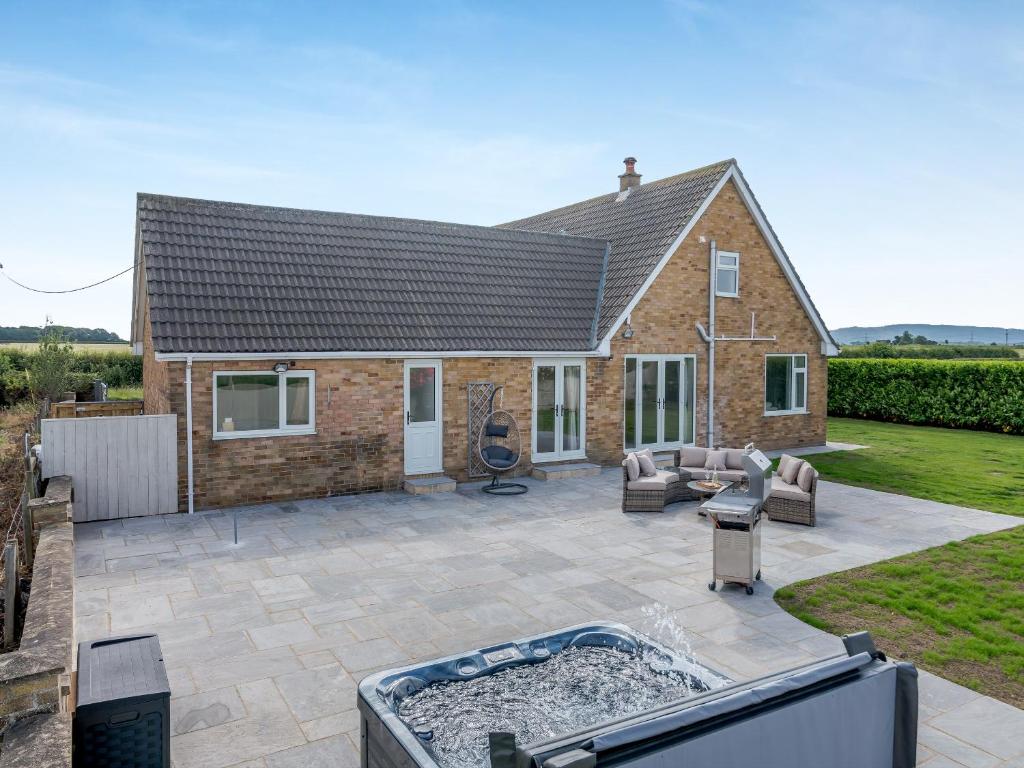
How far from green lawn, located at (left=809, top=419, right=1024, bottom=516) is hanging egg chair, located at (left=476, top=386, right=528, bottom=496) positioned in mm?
6679

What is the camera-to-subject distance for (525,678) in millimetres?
5324

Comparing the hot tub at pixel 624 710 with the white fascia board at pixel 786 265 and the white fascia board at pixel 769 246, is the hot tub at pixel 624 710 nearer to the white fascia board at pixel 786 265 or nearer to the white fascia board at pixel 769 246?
the white fascia board at pixel 769 246

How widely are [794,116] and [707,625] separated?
1180 centimetres

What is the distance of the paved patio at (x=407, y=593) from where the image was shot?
525cm

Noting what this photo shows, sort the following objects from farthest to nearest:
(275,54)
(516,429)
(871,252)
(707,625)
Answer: (871,252) → (516,429) → (275,54) → (707,625)

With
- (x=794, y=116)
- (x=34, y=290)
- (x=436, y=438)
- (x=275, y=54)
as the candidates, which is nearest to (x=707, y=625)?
(x=436, y=438)

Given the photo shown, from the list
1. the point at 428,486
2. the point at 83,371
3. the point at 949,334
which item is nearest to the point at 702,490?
the point at 428,486

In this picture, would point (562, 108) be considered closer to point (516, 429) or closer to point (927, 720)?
point (516, 429)

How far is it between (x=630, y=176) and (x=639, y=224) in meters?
3.54

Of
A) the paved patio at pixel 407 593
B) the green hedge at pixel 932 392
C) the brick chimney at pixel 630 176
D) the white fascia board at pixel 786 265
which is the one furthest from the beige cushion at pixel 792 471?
the green hedge at pixel 932 392

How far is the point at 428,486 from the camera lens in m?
13.2

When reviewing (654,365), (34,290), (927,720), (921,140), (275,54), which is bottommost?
(927,720)

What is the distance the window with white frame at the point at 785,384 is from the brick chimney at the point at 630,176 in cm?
661

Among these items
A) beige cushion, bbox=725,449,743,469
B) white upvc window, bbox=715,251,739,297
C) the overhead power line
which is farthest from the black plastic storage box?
white upvc window, bbox=715,251,739,297
